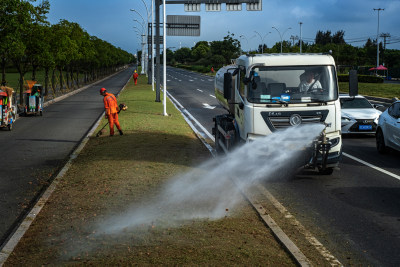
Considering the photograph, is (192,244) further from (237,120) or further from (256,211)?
(237,120)

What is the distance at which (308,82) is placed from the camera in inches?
436

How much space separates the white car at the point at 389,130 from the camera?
13.5 meters

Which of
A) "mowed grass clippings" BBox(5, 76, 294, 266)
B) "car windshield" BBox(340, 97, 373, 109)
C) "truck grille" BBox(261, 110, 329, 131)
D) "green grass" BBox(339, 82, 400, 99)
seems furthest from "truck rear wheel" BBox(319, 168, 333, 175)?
"green grass" BBox(339, 82, 400, 99)

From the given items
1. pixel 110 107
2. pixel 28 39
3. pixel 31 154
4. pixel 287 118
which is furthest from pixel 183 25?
pixel 287 118

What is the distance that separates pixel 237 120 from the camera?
39.5ft

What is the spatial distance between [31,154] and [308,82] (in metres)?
7.94

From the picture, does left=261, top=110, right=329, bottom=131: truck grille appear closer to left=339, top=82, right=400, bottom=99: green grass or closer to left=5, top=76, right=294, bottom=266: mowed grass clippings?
left=5, top=76, right=294, bottom=266: mowed grass clippings

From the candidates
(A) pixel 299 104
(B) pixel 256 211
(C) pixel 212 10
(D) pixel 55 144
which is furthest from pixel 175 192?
(C) pixel 212 10

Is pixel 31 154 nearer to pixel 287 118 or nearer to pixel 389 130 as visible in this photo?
pixel 287 118

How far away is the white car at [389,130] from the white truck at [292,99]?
3.02m

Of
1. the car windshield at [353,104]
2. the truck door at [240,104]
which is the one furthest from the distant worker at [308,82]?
the car windshield at [353,104]

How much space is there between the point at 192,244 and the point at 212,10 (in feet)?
73.0

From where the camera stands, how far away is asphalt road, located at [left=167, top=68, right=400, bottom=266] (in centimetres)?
664

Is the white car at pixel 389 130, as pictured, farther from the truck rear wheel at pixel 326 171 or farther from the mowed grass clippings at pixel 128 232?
the mowed grass clippings at pixel 128 232
